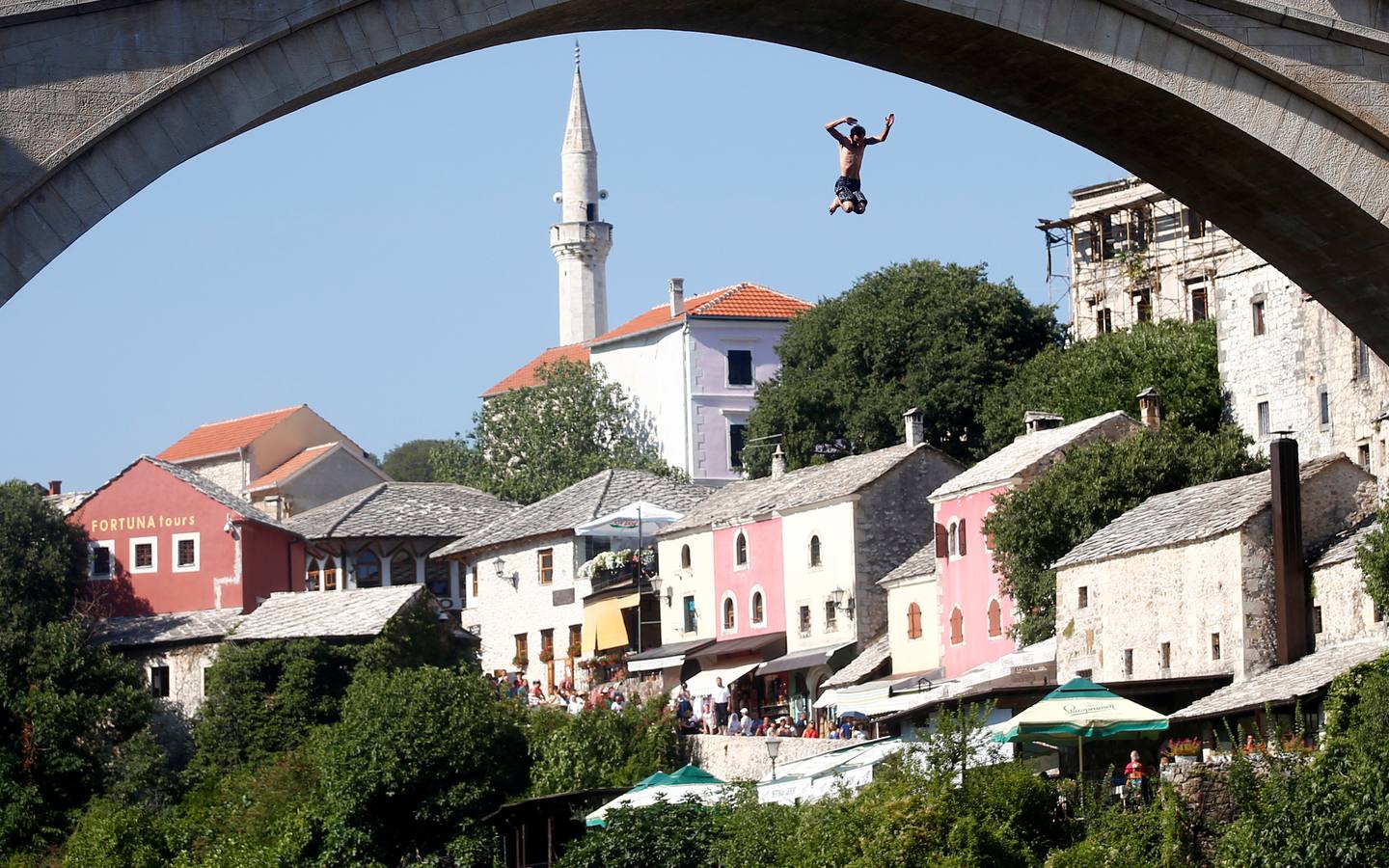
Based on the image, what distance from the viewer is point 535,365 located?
8369 cm

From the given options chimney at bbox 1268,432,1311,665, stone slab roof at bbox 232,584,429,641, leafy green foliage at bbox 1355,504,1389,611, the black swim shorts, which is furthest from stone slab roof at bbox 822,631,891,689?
the black swim shorts

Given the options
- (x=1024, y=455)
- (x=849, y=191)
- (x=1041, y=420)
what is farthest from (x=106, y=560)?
(x=849, y=191)

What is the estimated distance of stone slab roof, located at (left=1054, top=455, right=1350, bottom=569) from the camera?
3053 cm

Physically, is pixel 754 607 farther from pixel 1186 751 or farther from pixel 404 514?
pixel 1186 751

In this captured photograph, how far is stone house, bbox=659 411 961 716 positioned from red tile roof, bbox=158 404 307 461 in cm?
2347

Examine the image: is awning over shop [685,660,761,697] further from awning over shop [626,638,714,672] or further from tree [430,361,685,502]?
tree [430,361,685,502]

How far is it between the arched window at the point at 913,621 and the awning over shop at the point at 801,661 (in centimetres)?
246

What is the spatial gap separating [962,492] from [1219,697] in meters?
11.7

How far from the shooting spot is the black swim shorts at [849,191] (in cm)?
1052

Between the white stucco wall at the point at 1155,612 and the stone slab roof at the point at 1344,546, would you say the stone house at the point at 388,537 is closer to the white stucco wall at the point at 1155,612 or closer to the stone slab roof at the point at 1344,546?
the white stucco wall at the point at 1155,612

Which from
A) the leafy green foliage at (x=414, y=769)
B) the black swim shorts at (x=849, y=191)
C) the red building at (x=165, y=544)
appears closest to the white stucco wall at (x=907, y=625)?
the leafy green foliage at (x=414, y=769)

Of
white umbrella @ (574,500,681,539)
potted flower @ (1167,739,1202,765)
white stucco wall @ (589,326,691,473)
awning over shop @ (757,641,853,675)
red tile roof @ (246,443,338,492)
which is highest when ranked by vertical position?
white stucco wall @ (589,326,691,473)

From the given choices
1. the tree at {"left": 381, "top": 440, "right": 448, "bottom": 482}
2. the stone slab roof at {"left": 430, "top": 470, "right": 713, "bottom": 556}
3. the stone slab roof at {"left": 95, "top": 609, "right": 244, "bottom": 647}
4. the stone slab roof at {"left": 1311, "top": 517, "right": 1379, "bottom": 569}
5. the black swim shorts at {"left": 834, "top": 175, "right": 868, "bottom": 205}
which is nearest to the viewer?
the black swim shorts at {"left": 834, "top": 175, "right": 868, "bottom": 205}

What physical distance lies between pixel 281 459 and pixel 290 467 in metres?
2.54
